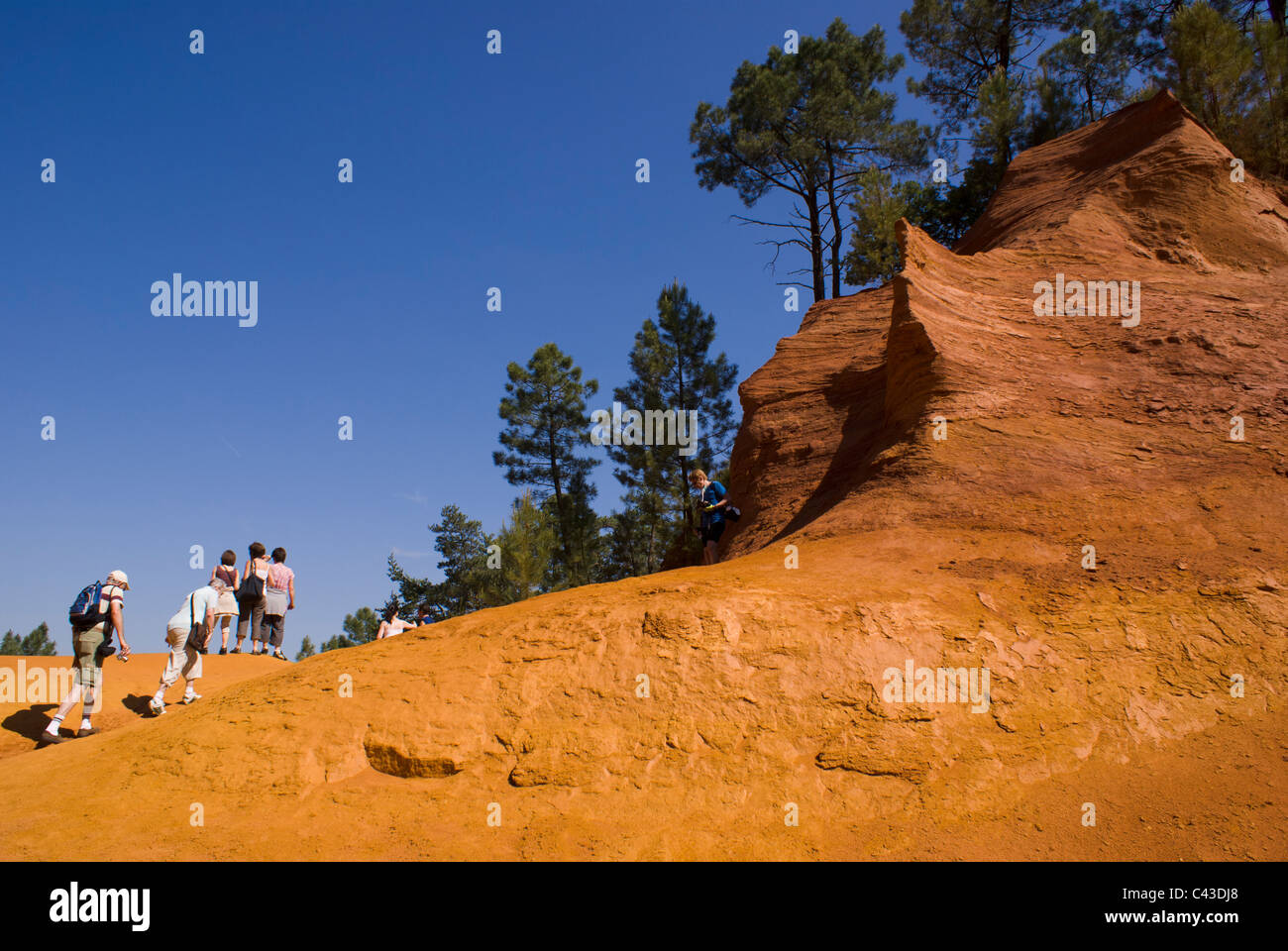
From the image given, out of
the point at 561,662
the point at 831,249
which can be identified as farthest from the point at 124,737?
the point at 831,249

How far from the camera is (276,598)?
1278 centimetres

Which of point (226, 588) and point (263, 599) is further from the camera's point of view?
point (263, 599)

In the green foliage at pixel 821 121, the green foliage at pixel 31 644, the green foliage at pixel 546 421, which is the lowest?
the green foliage at pixel 31 644

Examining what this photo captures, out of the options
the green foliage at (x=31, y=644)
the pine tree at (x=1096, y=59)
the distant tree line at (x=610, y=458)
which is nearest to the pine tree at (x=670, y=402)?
the distant tree line at (x=610, y=458)

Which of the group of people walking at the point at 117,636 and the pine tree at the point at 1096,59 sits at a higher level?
the pine tree at the point at 1096,59

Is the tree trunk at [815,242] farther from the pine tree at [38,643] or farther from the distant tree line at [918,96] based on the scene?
the pine tree at [38,643]

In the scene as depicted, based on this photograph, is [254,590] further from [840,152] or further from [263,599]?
[840,152]

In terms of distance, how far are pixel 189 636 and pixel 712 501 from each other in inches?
275

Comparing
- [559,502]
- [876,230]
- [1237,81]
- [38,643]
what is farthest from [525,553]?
[38,643]

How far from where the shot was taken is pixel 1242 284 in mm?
10289

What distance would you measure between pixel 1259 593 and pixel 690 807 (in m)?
5.25

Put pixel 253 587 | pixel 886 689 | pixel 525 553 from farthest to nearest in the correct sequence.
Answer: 1. pixel 525 553
2. pixel 253 587
3. pixel 886 689

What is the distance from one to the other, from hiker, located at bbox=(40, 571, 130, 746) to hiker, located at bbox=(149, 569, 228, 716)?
51 centimetres

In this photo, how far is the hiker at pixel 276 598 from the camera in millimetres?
12703
